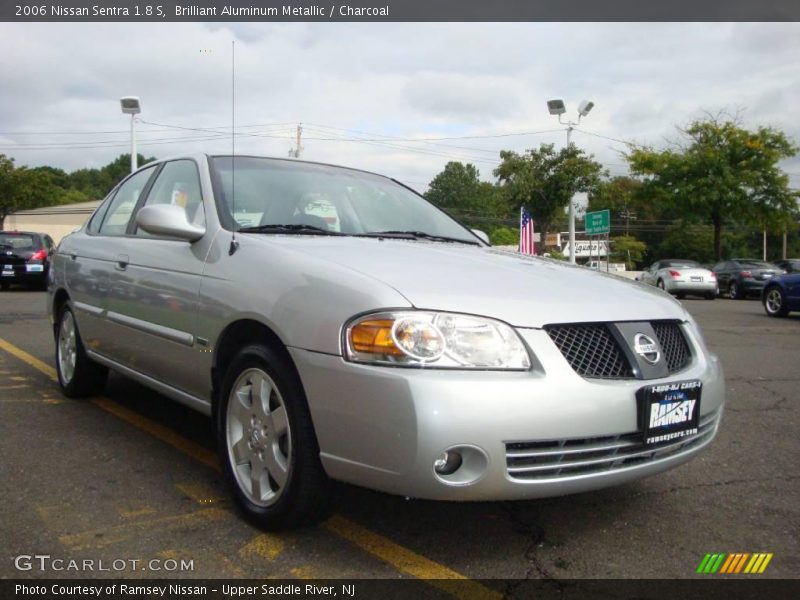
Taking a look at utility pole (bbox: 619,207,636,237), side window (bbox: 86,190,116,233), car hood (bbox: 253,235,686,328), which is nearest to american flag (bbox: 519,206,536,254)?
side window (bbox: 86,190,116,233)

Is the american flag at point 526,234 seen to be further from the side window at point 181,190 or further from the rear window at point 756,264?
the side window at point 181,190

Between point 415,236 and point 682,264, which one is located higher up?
point 415,236

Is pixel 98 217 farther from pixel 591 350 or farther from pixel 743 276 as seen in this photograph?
pixel 743 276

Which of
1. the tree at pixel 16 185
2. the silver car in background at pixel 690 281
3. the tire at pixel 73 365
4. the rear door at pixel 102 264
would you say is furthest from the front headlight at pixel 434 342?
the tree at pixel 16 185

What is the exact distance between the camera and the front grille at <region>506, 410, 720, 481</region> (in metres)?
2.41

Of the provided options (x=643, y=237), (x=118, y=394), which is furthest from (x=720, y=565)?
(x=643, y=237)

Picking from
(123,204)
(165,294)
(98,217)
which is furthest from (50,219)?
(165,294)

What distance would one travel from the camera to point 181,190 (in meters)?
3.99

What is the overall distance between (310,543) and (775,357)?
6.95 m

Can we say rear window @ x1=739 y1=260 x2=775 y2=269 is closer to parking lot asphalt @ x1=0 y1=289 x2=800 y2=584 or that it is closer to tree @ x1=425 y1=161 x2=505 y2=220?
parking lot asphalt @ x1=0 y1=289 x2=800 y2=584

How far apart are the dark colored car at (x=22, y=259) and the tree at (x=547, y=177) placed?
588 inches

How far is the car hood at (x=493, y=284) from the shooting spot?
2520 mm

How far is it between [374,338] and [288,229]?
118 cm

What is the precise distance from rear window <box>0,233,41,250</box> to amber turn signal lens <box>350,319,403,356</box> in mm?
16206
